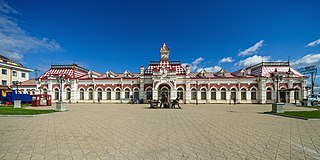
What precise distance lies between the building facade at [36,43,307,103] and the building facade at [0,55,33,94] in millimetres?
15765

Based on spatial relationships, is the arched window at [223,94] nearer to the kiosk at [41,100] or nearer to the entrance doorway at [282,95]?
the entrance doorway at [282,95]

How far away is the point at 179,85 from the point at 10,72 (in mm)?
46328

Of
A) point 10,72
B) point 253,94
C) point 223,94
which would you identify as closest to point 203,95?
point 223,94

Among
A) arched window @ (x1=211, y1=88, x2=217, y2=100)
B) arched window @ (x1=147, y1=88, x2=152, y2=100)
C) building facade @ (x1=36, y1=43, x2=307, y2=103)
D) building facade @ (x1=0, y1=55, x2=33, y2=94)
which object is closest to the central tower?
building facade @ (x1=36, y1=43, x2=307, y2=103)

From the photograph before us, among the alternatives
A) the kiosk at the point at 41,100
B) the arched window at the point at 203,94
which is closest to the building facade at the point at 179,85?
the arched window at the point at 203,94

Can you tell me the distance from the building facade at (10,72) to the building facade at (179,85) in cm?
1577

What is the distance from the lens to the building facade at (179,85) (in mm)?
31594

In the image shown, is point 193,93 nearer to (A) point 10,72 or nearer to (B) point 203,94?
(B) point 203,94

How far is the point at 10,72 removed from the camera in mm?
44812

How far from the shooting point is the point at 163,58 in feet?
116

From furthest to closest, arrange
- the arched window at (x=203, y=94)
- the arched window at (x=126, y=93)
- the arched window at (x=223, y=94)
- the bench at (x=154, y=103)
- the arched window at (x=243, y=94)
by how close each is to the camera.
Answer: the arched window at (x=126, y=93), the arched window at (x=203, y=94), the arched window at (x=223, y=94), the arched window at (x=243, y=94), the bench at (x=154, y=103)

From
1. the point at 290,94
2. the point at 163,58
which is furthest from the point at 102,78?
the point at 290,94

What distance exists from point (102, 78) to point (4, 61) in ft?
103

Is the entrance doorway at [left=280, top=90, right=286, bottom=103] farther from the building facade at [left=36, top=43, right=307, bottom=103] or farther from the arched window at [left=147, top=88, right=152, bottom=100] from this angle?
the arched window at [left=147, top=88, right=152, bottom=100]
